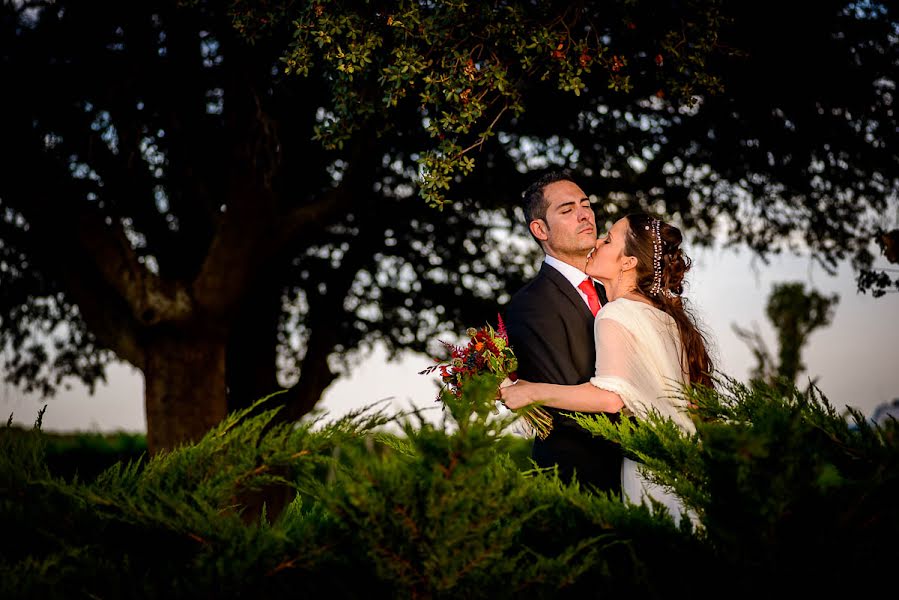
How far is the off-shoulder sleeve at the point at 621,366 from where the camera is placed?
4.16m

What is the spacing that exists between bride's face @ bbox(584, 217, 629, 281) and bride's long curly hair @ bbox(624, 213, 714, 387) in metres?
0.04

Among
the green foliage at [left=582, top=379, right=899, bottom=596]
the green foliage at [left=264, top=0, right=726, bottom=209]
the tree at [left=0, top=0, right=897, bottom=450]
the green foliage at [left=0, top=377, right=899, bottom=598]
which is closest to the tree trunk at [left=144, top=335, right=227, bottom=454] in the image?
the tree at [left=0, top=0, right=897, bottom=450]

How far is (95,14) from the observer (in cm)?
851

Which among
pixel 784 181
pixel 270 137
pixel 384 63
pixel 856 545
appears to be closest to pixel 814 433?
pixel 856 545

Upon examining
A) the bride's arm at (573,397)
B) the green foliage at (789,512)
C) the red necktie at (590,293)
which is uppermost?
the red necktie at (590,293)

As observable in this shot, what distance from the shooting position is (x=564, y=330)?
5.02 m

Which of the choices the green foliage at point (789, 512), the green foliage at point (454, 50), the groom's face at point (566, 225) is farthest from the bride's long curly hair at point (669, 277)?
the green foliage at point (789, 512)

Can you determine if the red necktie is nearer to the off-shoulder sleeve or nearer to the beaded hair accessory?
the beaded hair accessory

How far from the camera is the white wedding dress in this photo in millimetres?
4195

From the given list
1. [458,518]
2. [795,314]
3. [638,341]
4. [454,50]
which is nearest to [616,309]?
[638,341]

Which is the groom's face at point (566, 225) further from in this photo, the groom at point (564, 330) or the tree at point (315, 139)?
the tree at point (315, 139)

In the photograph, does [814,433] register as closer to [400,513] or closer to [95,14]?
[400,513]

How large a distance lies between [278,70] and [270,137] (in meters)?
1.39

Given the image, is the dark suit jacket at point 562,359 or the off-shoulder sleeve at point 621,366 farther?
the dark suit jacket at point 562,359
